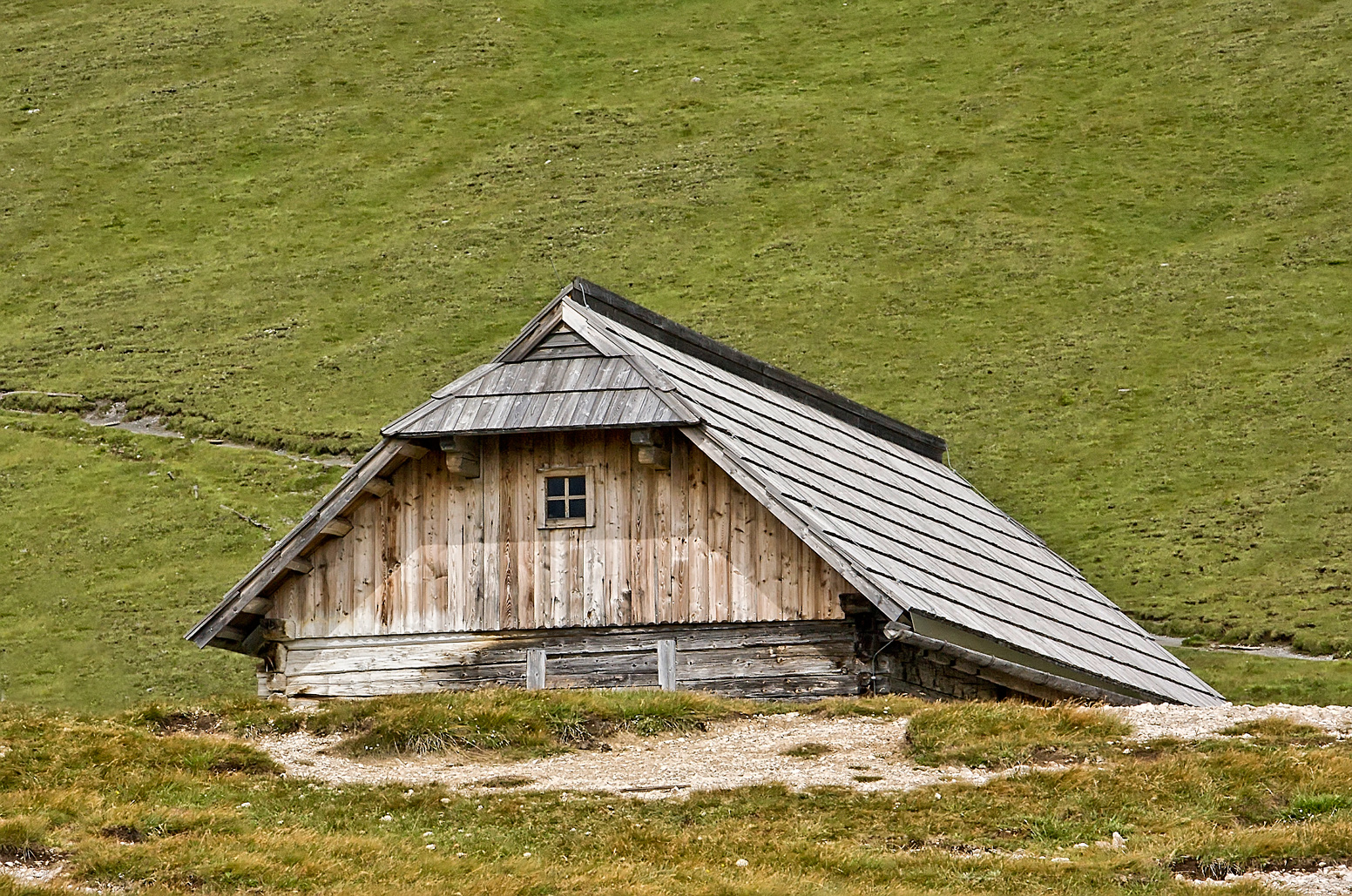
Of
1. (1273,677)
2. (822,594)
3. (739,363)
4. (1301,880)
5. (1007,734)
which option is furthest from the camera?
(1273,677)

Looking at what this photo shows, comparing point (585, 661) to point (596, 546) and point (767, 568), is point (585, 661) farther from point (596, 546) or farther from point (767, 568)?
→ point (767, 568)

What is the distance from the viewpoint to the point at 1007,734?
18031mm

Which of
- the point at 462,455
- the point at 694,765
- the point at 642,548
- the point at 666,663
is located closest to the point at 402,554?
the point at 462,455

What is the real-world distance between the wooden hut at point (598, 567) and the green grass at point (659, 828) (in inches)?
197

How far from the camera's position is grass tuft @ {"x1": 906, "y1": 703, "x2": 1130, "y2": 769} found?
17344 millimetres

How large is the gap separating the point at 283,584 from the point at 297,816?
8907mm

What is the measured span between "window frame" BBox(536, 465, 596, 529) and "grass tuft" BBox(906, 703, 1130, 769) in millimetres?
→ 5573

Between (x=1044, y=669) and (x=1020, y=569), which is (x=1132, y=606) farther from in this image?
(x=1044, y=669)

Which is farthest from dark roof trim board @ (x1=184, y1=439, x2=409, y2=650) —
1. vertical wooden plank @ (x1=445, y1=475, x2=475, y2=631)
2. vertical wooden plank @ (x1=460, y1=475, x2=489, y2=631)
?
vertical wooden plank @ (x1=460, y1=475, x2=489, y2=631)

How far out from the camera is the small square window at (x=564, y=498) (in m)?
23.0

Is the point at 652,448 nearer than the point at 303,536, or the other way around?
the point at 652,448

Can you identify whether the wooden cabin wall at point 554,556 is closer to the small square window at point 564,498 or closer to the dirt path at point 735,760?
the small square window at point 564,498

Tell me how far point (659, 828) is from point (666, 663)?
25.3 ft

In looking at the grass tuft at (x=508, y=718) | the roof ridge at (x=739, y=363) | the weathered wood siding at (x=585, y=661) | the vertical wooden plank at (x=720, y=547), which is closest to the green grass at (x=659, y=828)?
the grass tuft at (x=508, y=718)
